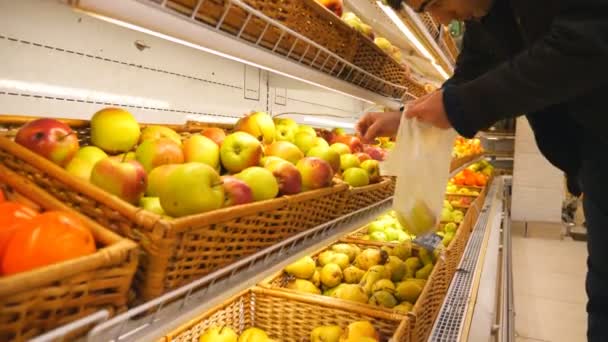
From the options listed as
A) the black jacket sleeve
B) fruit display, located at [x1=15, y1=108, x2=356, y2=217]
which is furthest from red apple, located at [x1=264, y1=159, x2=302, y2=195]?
the black jacket sleeve

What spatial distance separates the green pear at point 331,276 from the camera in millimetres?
1671

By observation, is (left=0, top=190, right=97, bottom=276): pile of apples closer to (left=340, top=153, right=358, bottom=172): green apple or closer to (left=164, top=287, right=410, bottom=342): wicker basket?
(left=164, top=287, right=410, bottom=342): wicker basket

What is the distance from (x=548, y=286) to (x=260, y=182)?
12.6ft

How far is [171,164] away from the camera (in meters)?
0.93

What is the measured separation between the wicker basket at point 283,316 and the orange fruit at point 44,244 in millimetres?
774

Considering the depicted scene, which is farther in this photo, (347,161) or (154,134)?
(347,161)

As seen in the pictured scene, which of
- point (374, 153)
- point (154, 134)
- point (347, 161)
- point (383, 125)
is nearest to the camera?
point (154, 134)

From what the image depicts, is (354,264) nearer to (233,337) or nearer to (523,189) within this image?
(233,337)

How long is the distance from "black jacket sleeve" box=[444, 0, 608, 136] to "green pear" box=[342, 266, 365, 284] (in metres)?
0.94

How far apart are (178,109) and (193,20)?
971 millimetres

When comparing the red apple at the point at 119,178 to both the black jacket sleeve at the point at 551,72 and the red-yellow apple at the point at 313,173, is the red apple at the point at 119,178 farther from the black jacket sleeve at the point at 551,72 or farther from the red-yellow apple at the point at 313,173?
the black jacket sleeve at the point at 551,72

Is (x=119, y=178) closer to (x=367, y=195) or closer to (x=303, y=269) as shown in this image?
(x=367, y=195)

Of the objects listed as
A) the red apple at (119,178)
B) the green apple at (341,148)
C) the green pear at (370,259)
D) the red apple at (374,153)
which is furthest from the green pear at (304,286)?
the red apple at (119,178)

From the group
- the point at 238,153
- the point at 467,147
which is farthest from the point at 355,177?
the point at 467,147
